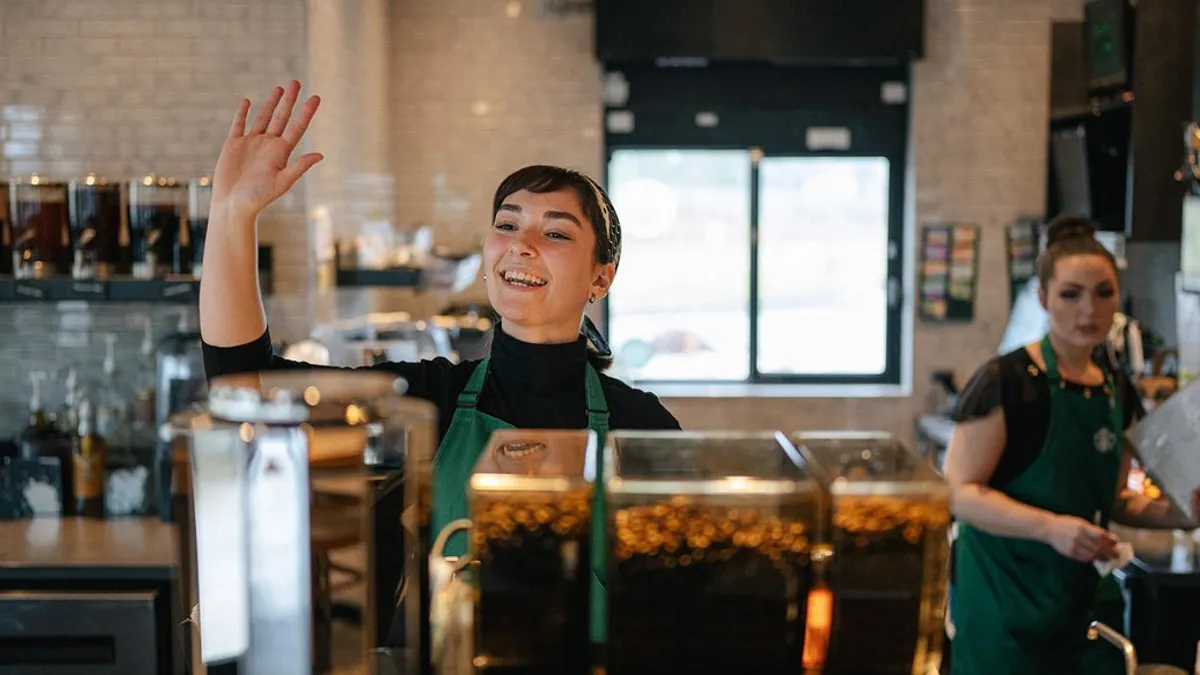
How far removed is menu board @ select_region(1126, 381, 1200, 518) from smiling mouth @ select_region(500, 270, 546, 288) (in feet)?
5.94

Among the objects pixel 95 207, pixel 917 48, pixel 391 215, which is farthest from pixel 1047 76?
pixel 95 207

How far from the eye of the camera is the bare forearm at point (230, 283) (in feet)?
4.71

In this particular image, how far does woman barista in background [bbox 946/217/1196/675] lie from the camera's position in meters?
2.86

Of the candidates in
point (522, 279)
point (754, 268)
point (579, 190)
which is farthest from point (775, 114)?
point (522, 279)

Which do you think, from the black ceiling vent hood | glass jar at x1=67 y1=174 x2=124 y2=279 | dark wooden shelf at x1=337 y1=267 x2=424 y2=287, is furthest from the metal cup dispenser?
the black ceiling vent hood

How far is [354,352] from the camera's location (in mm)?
4242

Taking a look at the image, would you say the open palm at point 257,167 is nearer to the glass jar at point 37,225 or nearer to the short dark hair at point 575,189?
the short dark hair at point 575,189

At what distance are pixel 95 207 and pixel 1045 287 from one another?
8.79ft

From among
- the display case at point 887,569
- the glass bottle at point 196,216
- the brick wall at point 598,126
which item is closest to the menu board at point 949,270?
the brick wall at point 598,126

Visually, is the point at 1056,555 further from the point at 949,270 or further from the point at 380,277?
the point at 949,270

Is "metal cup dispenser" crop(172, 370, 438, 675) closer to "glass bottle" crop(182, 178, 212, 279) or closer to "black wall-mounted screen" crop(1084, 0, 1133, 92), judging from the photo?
"glass bottle" crop(182, 178, 212, 279)

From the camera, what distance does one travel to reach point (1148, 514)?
9.75 feet

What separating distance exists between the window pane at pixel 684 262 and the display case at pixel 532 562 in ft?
16.9

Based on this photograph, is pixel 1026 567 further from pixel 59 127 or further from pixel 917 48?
pixel 917 48
